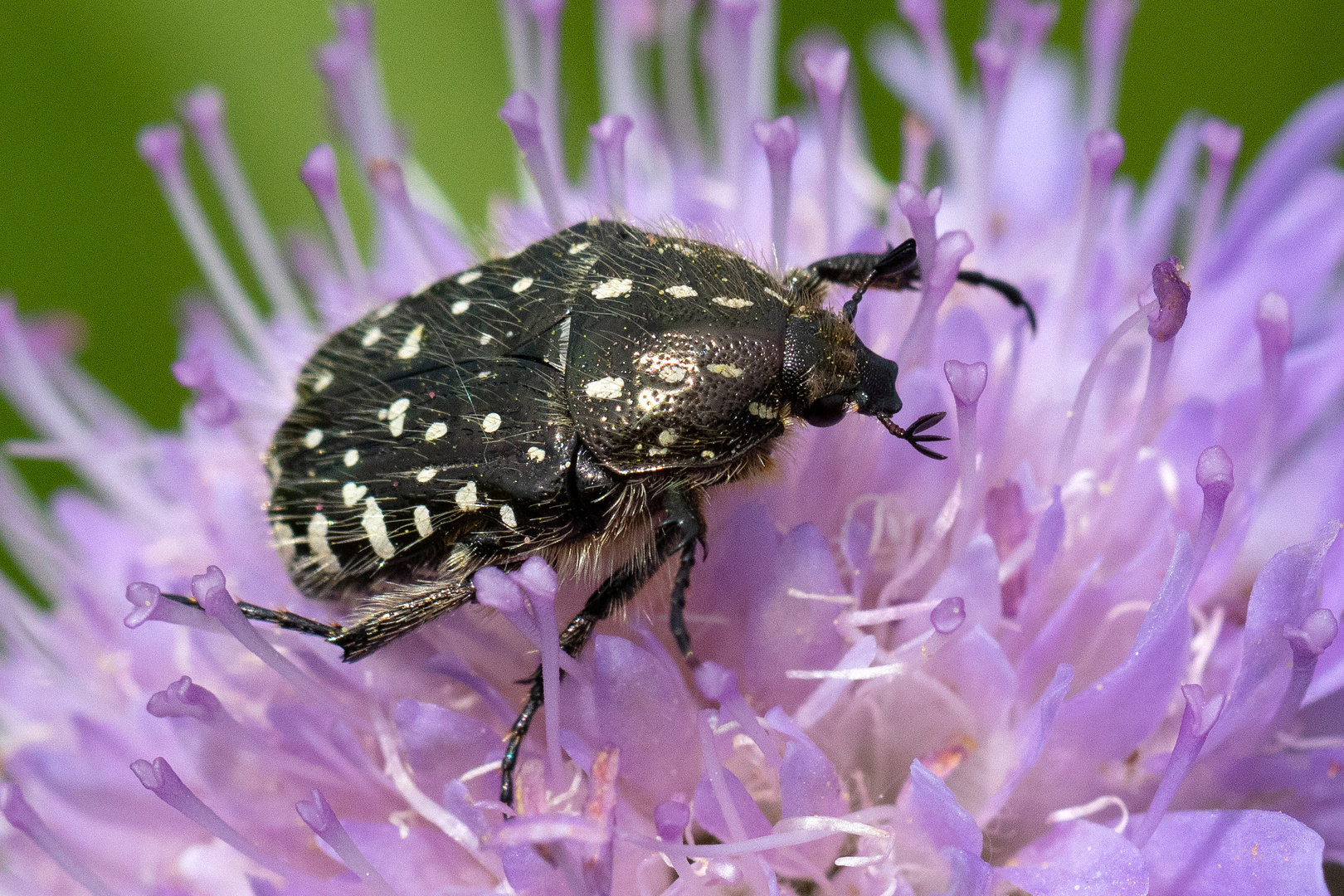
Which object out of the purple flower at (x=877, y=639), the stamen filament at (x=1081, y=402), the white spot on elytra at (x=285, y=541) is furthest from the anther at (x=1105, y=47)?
the white spot on elytra at (x=285, y=541)

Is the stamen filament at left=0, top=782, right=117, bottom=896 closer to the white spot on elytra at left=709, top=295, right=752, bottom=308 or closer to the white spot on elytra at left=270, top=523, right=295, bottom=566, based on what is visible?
the white spot on elytra at left=270, top=523, right=295, bottom=566

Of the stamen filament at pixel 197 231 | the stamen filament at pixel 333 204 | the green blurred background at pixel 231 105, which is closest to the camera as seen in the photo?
the stamen filament at pixel 333 204

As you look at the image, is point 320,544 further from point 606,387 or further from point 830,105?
point 830,105

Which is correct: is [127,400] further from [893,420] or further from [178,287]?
[893,420]

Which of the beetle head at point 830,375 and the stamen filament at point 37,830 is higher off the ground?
the beetle head at point 830,375

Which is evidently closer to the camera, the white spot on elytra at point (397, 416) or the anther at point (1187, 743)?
the anther at point (1187, 743)

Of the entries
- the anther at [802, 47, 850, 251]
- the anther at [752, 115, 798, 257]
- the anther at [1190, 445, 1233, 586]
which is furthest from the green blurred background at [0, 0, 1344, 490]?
the anther at [1190, 445, 1233, 586]

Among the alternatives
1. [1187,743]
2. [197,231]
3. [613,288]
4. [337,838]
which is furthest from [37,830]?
[1187,743]

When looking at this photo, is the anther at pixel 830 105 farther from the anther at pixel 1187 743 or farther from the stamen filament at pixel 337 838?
the stamen filament at pixel 337 838
